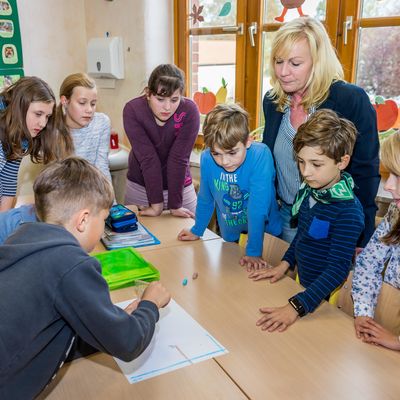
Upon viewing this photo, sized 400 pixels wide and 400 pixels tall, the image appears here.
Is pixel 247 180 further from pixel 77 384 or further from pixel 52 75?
pixel 52 75

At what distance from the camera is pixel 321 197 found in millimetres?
1507

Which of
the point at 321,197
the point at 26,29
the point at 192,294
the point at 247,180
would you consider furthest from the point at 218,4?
the point at 192,294

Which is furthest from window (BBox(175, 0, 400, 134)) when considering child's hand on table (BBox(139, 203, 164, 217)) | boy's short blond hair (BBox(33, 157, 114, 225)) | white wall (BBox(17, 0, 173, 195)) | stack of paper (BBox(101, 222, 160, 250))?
boy's short blond hair (BBox(33, 157, 114, 225))

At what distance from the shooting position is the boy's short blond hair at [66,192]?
41.1 inches

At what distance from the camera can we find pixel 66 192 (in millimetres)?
1047

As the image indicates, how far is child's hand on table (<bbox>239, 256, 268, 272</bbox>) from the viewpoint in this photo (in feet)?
5.41

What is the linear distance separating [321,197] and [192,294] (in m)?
0.53

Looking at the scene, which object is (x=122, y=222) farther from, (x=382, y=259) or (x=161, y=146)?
(x=382, y=259)

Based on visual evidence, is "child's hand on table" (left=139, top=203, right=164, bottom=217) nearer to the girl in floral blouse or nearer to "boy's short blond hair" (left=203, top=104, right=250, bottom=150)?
"boy's short blond hair" (left=203, top=104, right=250, bottom=150)

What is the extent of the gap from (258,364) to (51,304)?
516 mm

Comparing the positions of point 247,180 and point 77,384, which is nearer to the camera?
point 77,384

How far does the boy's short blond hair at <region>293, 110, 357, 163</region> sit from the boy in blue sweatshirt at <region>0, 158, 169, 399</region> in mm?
812

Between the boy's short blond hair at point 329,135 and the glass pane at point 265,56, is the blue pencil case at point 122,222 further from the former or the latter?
the glass pane at point 265,56

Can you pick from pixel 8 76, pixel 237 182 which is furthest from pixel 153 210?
pixel 8 76
